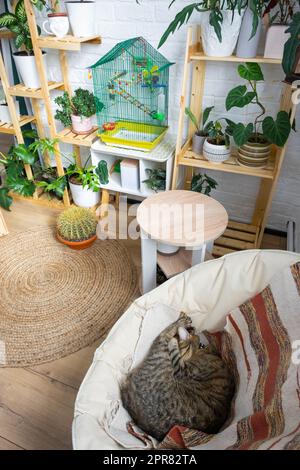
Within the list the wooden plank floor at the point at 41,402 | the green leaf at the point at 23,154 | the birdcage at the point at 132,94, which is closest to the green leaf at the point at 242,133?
the birdcage at the point at 132,94

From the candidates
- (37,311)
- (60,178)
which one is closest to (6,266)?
(37,311)

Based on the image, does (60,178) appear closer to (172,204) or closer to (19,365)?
(172,204)

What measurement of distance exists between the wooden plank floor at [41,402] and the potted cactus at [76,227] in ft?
2.11

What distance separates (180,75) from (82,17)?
21.8 inches

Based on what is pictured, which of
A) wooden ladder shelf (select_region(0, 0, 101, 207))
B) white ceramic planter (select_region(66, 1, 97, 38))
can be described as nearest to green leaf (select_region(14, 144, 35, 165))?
wooden ladder shelf (select_region(0, 0, 101, 207))

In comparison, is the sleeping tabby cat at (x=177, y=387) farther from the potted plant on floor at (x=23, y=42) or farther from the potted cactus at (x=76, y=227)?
the potted plant on floor at (x=23, y=42)

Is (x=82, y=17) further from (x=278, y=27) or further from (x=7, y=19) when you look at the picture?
(x=278, y=27)

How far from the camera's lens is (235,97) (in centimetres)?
133

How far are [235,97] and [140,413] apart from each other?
125cm

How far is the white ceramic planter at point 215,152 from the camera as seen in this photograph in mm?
1517

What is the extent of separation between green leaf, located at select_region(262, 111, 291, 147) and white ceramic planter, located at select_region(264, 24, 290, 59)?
23 centimetres

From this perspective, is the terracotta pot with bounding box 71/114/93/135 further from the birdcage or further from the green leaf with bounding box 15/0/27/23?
the green leaf with bounding box 15/0/27/23

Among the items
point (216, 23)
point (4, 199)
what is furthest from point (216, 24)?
point (4, 199)

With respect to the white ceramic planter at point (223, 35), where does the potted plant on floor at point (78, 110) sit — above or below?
below
